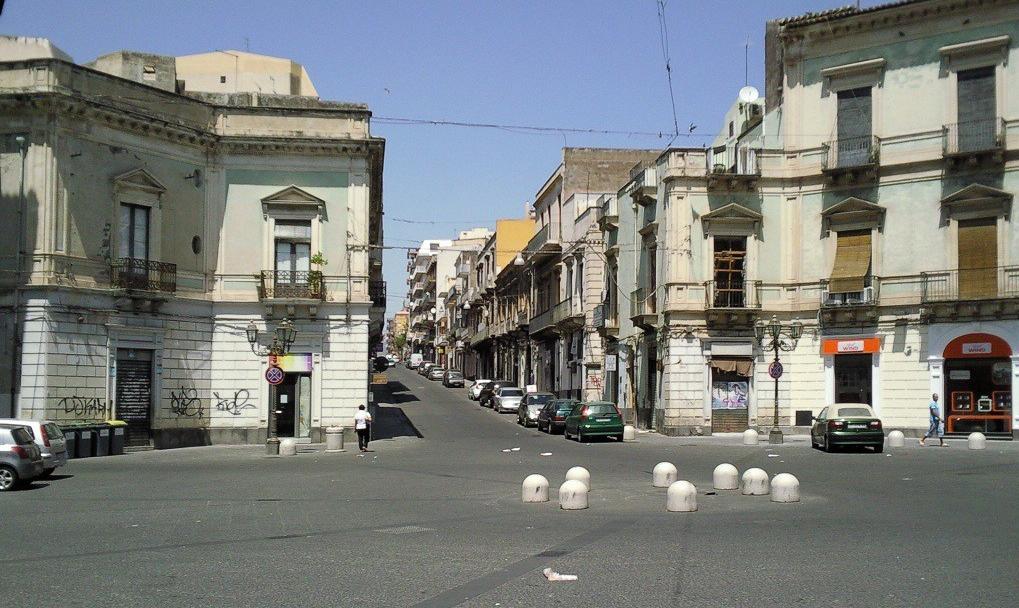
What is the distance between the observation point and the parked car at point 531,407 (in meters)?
50.6

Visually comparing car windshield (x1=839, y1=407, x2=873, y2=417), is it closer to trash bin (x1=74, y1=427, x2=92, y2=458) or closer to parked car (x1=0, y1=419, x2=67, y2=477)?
parked car (x1=0, y1=419, x2=67, y2=477)

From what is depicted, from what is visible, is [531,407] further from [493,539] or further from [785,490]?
[493,539]

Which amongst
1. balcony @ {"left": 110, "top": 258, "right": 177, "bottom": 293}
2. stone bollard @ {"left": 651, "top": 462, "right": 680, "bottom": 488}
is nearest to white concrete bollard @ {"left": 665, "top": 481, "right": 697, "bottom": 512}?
stone bollard @ {"left": 651, "top": 462, "right": 680, "bottom": 488}

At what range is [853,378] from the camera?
40.4 metres

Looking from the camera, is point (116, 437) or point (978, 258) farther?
point (978, 258)

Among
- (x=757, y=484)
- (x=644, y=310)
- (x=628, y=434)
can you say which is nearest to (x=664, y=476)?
(x=757, y=484)

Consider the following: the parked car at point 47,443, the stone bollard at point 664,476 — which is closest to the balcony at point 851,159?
the stone bollard at point 664,476

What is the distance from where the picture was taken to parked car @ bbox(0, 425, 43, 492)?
2202 cm

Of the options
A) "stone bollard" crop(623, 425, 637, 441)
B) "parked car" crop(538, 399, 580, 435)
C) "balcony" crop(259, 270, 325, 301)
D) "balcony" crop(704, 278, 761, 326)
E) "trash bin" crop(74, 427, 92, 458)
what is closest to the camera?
"trash bin" crop(74, 427, 92, 458)

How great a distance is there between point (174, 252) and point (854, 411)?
22.7 m

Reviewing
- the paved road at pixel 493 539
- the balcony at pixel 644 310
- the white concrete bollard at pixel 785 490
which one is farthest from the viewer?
the balcony at pixel 644 310

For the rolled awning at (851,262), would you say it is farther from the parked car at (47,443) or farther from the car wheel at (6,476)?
the car wheel at (6,476)

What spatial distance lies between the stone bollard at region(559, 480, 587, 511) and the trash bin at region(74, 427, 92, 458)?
19.1 meters

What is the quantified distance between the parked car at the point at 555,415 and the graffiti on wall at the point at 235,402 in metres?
13.1
